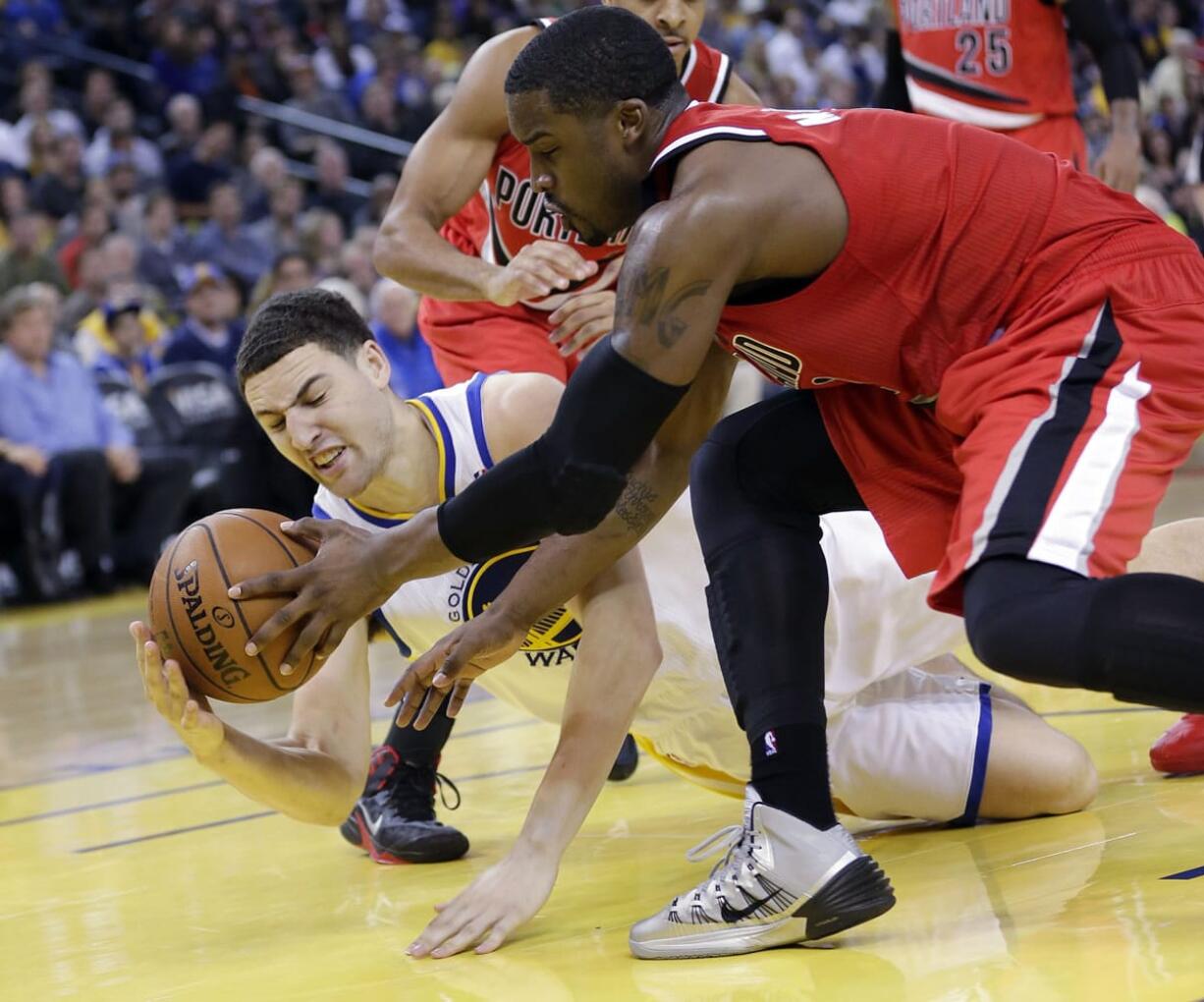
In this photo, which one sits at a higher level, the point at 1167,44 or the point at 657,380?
the point at 657,380

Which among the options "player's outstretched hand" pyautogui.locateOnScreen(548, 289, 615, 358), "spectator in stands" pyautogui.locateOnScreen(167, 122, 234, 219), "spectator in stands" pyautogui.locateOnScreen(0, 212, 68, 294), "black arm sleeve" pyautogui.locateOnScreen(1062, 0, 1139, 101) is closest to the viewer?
"player's outstretched hand" pyautogui.locateOnScreen(548, 289, 615, 358)

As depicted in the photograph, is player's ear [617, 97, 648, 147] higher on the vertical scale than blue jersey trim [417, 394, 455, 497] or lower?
higher

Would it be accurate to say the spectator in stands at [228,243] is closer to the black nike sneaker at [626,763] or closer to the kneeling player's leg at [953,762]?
the black nike sneaker at [626,763]

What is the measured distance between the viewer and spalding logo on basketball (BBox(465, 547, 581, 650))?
363 cm

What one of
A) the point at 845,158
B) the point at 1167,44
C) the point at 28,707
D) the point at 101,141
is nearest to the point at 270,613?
the point at 845,158

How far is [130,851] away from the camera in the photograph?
417 cm

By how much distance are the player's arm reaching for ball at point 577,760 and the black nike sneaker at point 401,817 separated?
0.70 metres

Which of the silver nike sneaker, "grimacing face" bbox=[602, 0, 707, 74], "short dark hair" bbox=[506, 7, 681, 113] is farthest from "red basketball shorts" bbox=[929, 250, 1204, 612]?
"grimacing face" bbox=[602, 0, 707, 74]

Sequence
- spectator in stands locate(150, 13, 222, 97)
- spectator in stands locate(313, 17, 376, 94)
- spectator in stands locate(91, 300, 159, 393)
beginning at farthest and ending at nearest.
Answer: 1. spectator in stands locate(313, 17, 376, 94)
2. spectator in stands locate(150, 13, 222, 97)
3. spectator in stands locate(91, 300, 159, 393)

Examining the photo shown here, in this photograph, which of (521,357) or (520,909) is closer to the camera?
(520,909)

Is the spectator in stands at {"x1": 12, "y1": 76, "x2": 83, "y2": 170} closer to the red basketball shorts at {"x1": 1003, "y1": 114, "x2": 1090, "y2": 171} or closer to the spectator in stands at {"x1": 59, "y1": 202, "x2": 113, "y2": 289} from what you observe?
the spectator in stands at {"x1": 59, "y1": 202, "x2": 113, "y2": 289}

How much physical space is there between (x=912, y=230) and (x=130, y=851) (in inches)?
96.8

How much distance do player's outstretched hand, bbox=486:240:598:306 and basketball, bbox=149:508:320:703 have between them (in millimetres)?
746

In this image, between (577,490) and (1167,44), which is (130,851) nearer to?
(577,490)
